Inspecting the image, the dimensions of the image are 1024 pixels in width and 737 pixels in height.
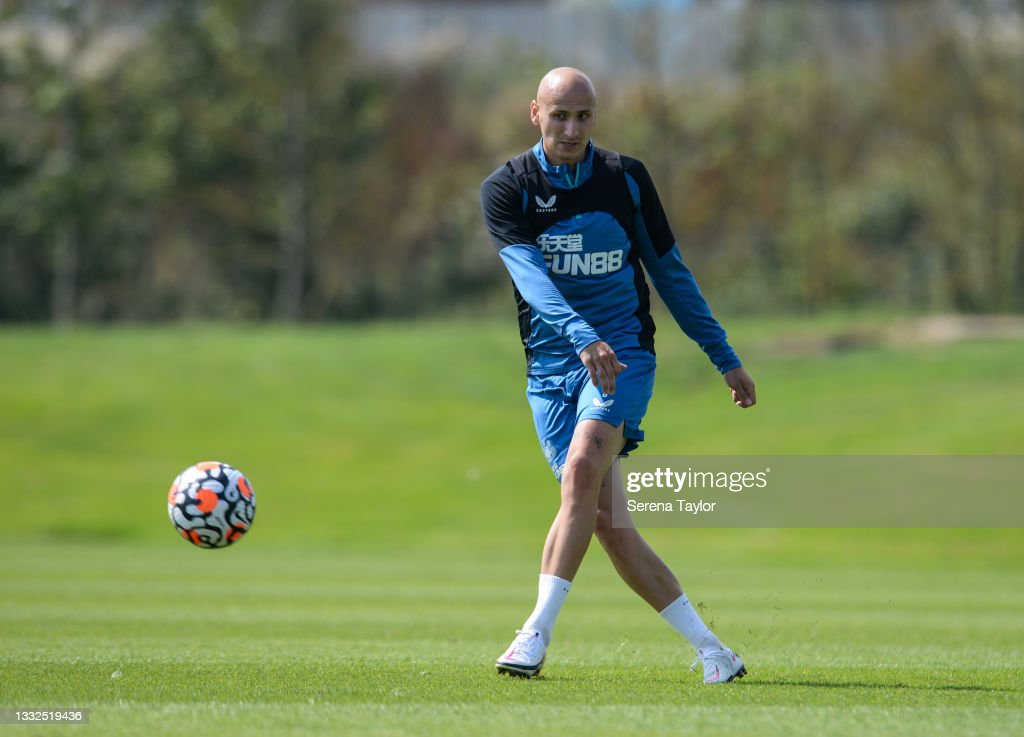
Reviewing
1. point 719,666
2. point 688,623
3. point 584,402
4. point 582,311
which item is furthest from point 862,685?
point 582,311

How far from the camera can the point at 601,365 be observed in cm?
694

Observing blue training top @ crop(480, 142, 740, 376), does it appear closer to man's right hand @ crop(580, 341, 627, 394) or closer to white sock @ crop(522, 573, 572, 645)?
man's right hand @ crop(580, 341, 627, 394)

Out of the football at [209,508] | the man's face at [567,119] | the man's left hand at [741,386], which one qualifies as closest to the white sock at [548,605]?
the man's left hand at [741,386]

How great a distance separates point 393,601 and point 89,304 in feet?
145

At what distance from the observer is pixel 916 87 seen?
162ft

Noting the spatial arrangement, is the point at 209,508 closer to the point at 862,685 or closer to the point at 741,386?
the point at 741,386

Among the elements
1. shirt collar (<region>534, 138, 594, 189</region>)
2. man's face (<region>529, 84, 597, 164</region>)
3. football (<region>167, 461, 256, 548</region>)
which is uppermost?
man's face (<region>529, 84, 597, 164</region>)

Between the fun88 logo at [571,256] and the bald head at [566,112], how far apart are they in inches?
15.5

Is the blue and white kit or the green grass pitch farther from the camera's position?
the blue and white kit

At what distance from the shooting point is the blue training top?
7457mm

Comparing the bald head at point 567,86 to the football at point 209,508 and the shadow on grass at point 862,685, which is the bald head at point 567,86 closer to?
the shadow on grass at point 862,685

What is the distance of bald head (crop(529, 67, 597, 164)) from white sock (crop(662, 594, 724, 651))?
2270mm

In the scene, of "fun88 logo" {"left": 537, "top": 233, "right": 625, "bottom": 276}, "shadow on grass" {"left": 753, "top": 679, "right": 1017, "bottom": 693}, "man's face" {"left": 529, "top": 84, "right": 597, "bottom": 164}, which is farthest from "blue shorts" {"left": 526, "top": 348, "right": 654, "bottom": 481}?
"shadow on grass" {"left": 753, "top": 679, "right": 1017, "bottom": 693}

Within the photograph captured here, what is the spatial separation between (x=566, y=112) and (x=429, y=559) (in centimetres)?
1833
